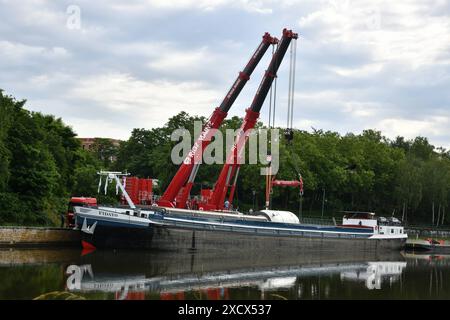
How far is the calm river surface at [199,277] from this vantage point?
28.8m

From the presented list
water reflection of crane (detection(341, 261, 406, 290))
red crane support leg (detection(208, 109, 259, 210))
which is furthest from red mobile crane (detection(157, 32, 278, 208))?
water reflection of crane (detection(341, 261, 406, 290))

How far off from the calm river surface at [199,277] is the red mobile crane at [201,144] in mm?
4958

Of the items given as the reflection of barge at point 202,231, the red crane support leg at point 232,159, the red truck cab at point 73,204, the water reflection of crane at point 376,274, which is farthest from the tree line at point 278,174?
the water reflection of crane at point 376,274

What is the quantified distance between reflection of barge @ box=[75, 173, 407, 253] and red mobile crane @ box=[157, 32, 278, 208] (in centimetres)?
174

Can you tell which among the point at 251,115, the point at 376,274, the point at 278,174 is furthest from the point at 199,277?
the point at 278,174

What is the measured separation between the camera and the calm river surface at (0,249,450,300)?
2883 centimetres

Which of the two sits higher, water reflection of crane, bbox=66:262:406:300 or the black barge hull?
the black barge hull

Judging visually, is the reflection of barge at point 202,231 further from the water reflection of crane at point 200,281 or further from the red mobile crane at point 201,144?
the water reflection of crane at point 200,281

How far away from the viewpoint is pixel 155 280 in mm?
32938

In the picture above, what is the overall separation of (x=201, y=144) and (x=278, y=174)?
36563mm

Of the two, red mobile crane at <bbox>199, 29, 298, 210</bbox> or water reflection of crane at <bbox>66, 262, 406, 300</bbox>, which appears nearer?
water reflection of crane at <bbox>66, 262, 406, 300</bbox>

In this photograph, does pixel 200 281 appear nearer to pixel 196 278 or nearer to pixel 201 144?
pixel 196 278

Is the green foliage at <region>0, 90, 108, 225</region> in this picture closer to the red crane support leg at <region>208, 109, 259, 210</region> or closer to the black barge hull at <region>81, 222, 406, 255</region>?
the black barge hull at <region>81, 222, 406, 255</region>
